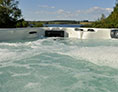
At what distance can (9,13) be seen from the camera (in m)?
12.6

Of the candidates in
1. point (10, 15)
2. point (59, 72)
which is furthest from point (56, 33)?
point (59, 72)

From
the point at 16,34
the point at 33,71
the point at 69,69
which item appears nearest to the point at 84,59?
the point at 69,69

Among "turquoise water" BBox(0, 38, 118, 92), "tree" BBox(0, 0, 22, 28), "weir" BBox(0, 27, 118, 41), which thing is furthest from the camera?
"tree" BBox(0, 0, 22, 28)

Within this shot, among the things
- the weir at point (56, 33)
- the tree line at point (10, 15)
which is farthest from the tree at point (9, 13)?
the weir at point (56, 33)

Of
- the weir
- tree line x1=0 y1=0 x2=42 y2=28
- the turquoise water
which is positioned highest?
tree line x1=0 y1=0 x2=42 y2=28

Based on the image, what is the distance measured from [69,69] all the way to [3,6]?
1040 centimetres

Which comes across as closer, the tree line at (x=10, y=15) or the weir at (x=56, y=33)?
the weir at (x=56, y=33)

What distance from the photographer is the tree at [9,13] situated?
1188 cm

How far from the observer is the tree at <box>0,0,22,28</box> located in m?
11.9

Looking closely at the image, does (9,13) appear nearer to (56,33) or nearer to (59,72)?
(56,33)

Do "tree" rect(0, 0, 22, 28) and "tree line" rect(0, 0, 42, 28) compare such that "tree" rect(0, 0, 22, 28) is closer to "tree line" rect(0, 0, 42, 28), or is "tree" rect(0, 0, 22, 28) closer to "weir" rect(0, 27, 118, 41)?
"tree line" rect(0, 0, 42, 28)

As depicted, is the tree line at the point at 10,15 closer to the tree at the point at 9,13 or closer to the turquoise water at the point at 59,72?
the tree at the point at 9,13

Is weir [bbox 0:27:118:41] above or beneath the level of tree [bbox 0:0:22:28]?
beneath

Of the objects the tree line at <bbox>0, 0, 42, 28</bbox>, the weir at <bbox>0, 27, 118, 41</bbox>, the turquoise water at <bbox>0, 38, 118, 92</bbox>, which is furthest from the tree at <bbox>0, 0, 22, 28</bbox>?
the turquoise water at <bbox>0, 38, 118, 92</bbox>
